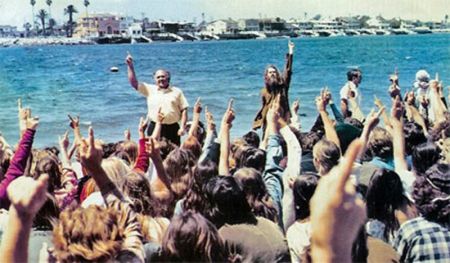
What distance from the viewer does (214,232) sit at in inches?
95.2

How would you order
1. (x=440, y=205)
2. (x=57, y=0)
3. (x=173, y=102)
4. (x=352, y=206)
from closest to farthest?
(x=352, y=206)
(x=440, y=205)
(x=173, y=102)
(x=57, y=0)

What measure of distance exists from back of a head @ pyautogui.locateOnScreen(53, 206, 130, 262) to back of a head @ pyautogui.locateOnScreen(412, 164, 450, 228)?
Result: 45.7 inches

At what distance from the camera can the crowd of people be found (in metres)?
1.61

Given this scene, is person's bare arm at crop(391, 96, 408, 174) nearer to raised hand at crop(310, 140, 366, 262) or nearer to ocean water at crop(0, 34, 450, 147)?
raised hand at crop(310, 140, 366, 262)

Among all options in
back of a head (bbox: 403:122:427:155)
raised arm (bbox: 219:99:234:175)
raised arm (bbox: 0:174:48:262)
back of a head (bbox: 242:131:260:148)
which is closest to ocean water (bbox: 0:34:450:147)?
back of a head (bbox: 242:131:260:148)

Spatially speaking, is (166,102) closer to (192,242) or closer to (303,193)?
(303,193)

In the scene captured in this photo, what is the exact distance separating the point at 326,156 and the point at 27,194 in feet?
6.77

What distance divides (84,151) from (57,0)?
26.1ft

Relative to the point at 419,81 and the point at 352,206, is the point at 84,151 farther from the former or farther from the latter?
the point at 419,81

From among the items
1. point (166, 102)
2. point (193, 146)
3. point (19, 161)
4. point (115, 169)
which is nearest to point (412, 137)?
point (193, 146)

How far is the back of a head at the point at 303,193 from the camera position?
110 inches

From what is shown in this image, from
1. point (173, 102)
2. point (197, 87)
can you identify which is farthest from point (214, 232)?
point (197, 87)

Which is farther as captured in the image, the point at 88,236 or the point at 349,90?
the point at 349,90

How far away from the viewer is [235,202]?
2844 mm
